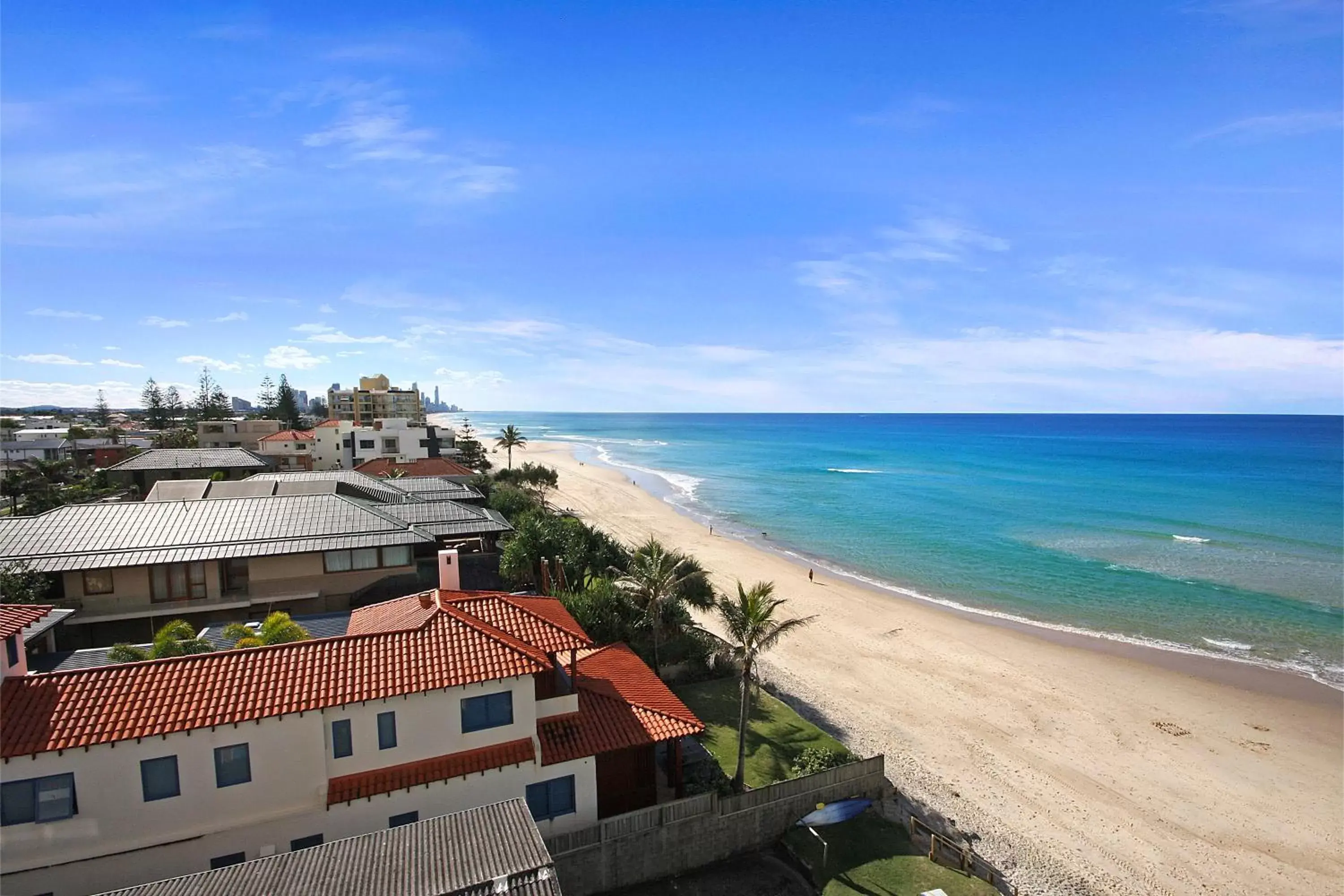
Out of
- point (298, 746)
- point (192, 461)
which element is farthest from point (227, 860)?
point (192, 461)

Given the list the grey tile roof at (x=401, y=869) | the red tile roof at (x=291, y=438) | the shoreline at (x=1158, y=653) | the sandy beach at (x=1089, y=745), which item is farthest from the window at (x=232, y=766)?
the red tile roof at (x=291, y=438)

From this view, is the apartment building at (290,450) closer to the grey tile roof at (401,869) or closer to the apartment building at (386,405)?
the apartment building at (386,405)

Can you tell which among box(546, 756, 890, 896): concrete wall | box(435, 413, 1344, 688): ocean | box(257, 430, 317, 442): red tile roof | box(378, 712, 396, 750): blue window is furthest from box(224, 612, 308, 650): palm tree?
box(257, 430, 317, 442): red tile roof

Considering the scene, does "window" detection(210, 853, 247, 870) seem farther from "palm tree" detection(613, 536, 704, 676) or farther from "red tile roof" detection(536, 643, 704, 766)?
"palm tree" detection(613, 536, 704, 676)

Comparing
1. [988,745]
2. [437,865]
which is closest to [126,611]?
[437,865]

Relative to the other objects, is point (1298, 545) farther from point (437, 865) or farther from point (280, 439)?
point (280, 439)

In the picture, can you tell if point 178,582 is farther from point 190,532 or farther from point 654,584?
point 654,584
